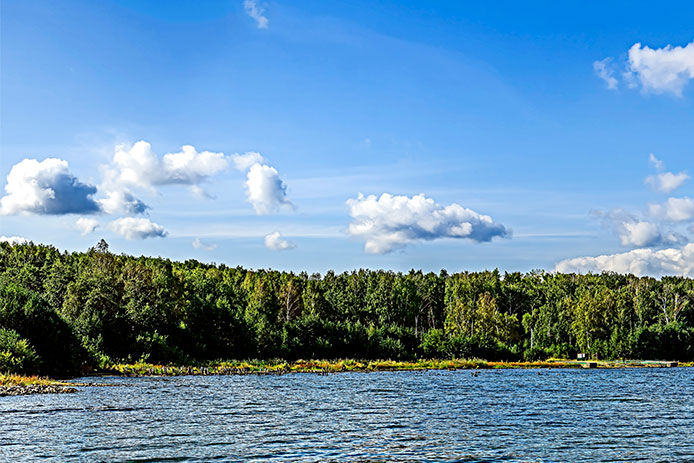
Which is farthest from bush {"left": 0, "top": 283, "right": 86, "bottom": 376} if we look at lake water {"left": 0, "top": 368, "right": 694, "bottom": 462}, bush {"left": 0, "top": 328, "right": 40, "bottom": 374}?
lake water {"left": 0, "top": 368, "right": 694, "bottom": 462}

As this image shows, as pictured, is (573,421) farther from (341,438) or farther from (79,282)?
(79,282)

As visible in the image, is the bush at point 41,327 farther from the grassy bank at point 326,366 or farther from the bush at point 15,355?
the grassy bank at point 326,366

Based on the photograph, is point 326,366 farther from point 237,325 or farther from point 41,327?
point 41,327

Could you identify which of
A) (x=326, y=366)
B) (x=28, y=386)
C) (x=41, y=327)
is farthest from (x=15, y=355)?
(x=326, y=366)

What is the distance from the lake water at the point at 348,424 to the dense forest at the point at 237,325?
2073 centimetres

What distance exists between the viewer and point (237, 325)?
145625mm

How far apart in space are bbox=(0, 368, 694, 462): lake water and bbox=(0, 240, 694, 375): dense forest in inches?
816

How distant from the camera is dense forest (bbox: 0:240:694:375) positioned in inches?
3893

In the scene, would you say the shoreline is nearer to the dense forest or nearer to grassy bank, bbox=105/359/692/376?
grassy bank, bbox=105/359/692/376

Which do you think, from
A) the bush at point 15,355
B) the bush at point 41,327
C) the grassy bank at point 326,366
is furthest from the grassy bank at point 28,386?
the grassy bank at point 326,366

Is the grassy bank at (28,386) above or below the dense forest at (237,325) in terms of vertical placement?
below

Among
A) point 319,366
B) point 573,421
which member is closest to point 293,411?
point 573,421

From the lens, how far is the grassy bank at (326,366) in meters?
112

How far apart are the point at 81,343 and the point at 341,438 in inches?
2971
